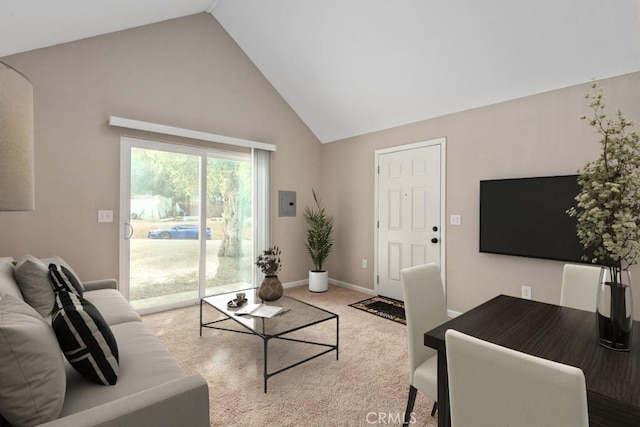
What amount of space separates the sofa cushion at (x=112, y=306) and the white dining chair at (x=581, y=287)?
9.23ft

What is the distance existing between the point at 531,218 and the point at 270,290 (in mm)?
2544

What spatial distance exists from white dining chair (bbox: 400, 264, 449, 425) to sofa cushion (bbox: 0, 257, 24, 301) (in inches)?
84.5

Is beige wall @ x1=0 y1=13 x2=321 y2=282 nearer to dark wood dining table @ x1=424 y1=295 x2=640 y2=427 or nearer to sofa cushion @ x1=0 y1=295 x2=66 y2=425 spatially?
sofa cushion @ x1=0 y1=295 x2=66 y2=425

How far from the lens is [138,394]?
3.67 ft

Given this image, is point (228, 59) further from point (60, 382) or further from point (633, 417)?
point (633, 417)

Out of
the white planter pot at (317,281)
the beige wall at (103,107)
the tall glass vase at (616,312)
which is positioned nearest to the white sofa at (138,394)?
the beige wall at (103,107)

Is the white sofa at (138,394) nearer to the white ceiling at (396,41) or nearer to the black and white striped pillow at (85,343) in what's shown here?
the black and white striped pillow at (85,343)

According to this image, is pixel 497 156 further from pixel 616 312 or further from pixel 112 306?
pixel 112 306

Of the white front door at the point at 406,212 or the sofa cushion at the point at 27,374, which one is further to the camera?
the white front door at the point at 406,212

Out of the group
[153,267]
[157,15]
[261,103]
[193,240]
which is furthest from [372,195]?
[157,15]

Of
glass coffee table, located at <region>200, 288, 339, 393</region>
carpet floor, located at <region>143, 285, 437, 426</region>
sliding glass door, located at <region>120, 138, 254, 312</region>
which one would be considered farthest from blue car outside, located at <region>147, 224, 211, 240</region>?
glass coffee table, located at <region>200, 288, 339, 393</region>

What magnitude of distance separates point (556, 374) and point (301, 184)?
14.4ft
